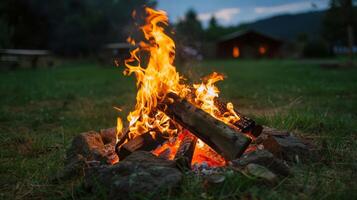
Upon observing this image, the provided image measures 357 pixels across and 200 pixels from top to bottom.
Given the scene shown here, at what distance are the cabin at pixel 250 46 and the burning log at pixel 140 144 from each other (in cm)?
4456

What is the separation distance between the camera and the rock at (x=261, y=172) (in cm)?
308

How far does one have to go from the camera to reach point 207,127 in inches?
148

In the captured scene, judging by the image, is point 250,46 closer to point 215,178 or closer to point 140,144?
point 140,144

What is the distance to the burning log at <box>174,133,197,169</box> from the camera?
3.40m

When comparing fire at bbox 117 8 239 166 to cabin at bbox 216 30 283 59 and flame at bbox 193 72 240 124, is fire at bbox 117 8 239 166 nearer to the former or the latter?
flame at bbox 193 72 240 124

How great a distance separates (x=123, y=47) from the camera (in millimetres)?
29547

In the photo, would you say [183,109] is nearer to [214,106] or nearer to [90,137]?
[214,106]

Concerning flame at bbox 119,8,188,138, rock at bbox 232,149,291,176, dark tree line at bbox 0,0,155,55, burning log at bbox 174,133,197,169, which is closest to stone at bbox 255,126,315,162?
rock at bbox 232,149,291,176

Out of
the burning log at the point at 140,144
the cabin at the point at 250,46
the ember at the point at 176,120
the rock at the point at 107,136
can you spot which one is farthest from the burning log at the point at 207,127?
the cabin at the point at 250,46

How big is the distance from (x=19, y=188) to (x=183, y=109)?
1811mm

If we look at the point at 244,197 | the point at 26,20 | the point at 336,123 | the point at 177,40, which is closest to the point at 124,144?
the point at 244,197

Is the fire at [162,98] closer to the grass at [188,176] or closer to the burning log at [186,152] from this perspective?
the burning log at [186,152]

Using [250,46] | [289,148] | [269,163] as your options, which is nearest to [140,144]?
[269,163]

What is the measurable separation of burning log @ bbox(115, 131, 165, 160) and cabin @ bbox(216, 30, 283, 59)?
4456 centimetres
